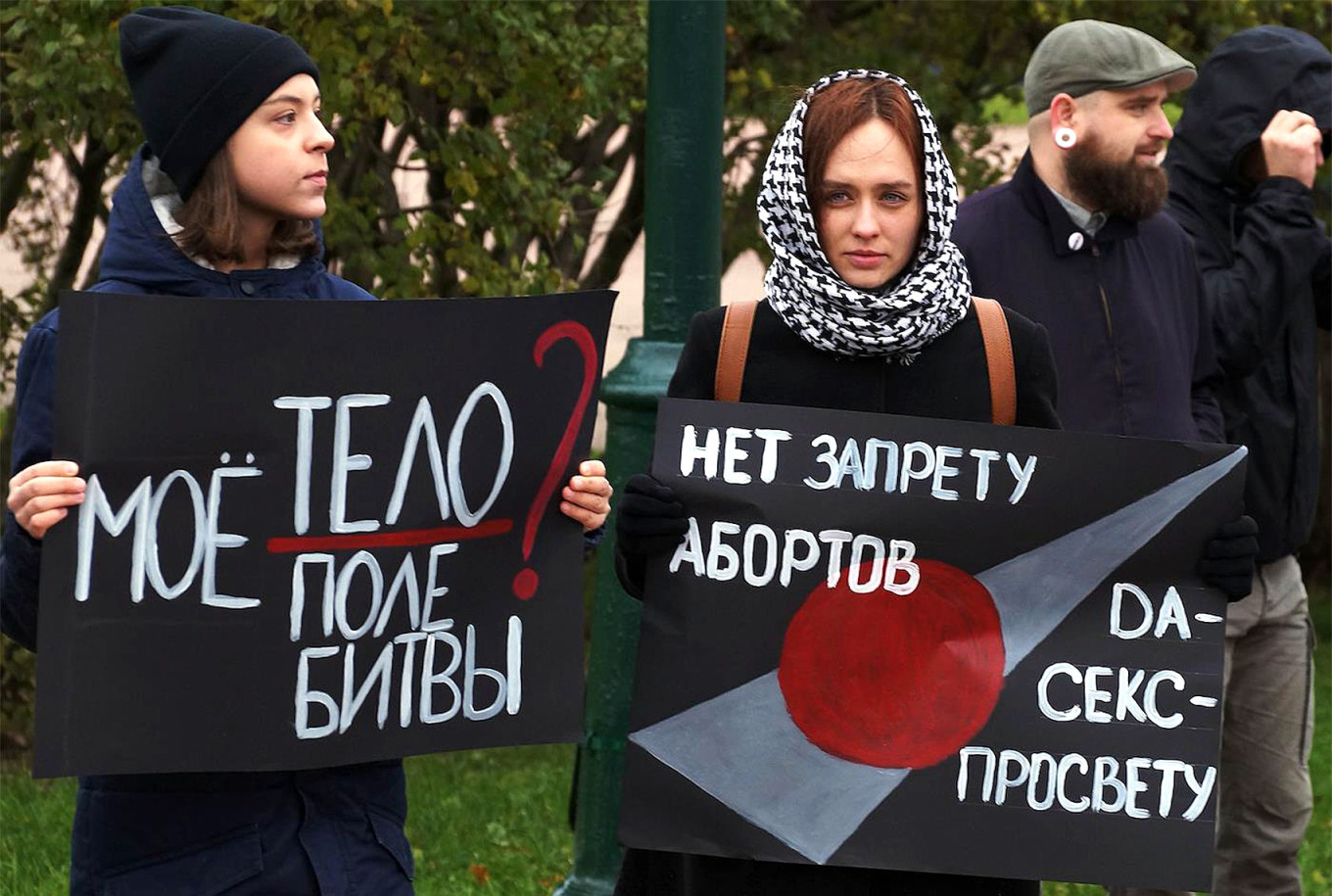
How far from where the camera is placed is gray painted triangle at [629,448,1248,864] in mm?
2947

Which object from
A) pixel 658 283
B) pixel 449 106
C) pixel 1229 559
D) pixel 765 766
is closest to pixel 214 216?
pixel 765 766

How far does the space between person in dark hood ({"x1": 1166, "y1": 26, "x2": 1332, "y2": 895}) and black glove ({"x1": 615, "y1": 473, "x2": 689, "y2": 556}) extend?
190cm

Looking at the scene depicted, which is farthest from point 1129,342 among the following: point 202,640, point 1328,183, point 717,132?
point 1328,183

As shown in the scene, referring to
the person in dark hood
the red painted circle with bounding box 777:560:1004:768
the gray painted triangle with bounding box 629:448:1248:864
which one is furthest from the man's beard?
the red painted circle with bounding box 777:560:1004:768

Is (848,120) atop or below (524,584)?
atop

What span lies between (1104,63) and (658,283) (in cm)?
103

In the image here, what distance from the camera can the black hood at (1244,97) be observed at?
466 centimetres

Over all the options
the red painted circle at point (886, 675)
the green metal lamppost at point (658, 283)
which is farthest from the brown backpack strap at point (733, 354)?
the green metal lamppost at point (658, 283)

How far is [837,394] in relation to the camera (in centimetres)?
304

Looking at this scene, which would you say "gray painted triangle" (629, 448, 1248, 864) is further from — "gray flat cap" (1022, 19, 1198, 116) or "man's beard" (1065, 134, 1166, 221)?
"gray flat cap" (1022, 19, 1198, 116)

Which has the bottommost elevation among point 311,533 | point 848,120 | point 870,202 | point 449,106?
point 311,533

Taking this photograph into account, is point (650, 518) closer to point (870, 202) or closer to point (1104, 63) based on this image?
point (870, 202)

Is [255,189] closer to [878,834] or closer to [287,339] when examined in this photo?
[287,339]

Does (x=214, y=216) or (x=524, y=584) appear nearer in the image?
(x=214, y=216)
